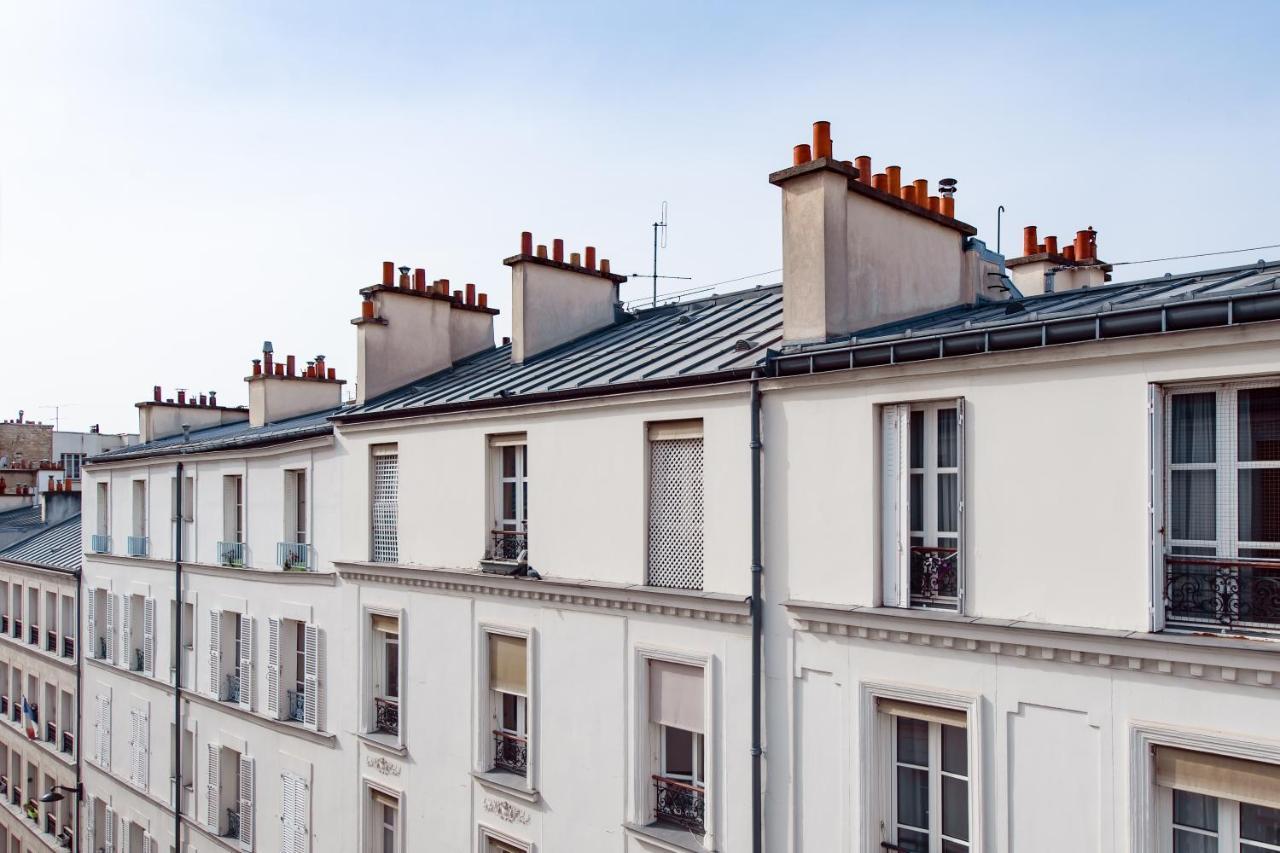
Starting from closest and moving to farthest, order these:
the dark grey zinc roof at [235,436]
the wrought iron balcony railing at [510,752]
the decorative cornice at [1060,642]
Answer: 1. the decorative cornice at [1060,642]
2. the wrought iron balcony railing at [510,752]
3. the dark grey zinc roof at [235,436]

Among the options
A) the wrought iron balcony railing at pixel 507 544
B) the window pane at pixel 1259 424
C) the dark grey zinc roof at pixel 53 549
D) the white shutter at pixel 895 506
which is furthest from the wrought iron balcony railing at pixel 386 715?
the dark grey zinc roof at pixel 53 549

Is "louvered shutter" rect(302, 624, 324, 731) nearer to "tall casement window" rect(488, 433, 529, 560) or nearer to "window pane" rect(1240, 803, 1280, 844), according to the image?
"tall casement window" rect(488, 433, 529, 560)

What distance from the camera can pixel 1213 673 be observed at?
22.6 feet

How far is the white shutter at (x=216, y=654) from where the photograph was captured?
1905 centimetres

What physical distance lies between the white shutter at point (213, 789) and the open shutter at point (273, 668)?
2.58 m

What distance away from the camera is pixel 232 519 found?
19359mm

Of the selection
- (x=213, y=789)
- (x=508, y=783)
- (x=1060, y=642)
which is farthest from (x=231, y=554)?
(x=1060, y=642)

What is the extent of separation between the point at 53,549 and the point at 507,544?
22.4 meters

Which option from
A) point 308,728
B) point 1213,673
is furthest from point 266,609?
point 1213,673

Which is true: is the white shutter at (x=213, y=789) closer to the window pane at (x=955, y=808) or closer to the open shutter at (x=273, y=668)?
the open shutter at (x=273, y=668)

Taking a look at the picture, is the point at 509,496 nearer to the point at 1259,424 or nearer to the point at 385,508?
the point at 385,508

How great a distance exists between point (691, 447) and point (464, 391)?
5093 mm

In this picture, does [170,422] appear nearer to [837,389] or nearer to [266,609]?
[266,609]

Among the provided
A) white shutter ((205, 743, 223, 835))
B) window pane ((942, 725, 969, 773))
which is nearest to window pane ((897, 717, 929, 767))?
window pane ((942, 725, 969, 773))
